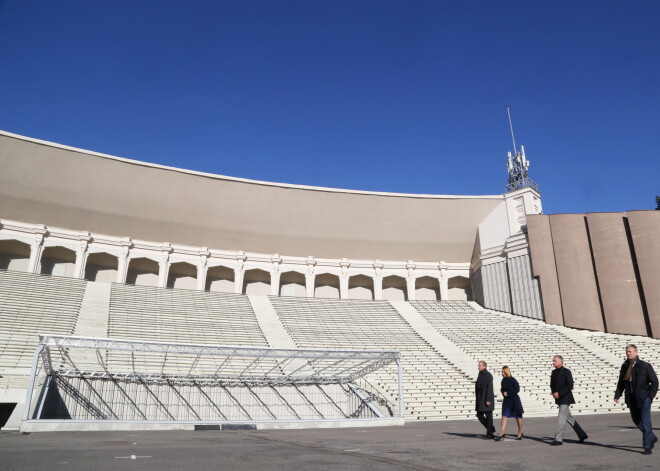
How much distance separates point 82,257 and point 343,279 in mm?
21981

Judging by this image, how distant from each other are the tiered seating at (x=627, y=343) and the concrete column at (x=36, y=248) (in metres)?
39.9

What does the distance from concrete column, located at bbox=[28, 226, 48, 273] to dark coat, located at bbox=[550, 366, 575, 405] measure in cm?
3686

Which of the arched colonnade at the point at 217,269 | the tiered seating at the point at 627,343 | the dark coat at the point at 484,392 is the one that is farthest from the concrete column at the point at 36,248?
the tiered seating at the point at 627,343

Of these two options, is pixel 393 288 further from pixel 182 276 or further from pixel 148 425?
pixel 148 425

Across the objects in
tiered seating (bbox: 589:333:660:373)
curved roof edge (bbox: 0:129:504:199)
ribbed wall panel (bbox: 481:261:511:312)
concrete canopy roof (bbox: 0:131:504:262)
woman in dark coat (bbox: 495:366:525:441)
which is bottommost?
woman in dark coat (bbox: 495:366:525:441)

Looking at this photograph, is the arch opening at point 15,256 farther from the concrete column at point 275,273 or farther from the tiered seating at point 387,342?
the tiered seating at point 387,342

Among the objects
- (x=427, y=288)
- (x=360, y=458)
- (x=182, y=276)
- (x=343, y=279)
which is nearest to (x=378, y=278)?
(x=343, y=279)

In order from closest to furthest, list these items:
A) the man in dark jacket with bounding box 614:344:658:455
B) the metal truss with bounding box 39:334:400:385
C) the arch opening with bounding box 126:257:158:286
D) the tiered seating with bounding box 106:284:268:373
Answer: the man in dark jacket with bounding box 614:344:658:455 < the metal truss with bounding box 39:334:400:385 < the tiered seating with bounding box 106:284:268:373 < the arch opening with bounding box 126:257:158:286

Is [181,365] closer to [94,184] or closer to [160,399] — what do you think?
[160,399]

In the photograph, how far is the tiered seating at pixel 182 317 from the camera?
26422 mm

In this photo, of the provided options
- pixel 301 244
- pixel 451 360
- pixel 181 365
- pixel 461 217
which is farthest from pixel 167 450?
pixel 461 217

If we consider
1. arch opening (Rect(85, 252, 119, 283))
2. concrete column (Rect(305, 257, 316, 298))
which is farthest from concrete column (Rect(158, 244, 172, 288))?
concrete column (Rect(305, 257, 316, 298))

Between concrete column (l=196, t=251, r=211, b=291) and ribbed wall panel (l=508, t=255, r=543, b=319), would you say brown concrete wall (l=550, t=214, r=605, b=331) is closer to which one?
ribbed wall panel (l=508, t=255, r=543, b=319)

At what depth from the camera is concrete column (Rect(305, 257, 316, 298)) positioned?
42.0 metres
